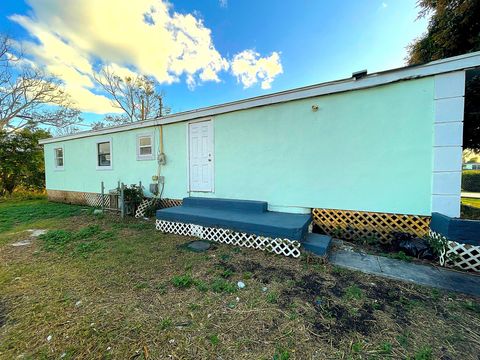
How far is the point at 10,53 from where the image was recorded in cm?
1327

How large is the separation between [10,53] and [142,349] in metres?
21.6

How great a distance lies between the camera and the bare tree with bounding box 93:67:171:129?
53.8 feet

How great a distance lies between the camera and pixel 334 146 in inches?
152

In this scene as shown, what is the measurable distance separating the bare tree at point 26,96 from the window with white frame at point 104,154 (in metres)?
12.1

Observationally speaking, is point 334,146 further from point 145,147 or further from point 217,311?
point 145,147

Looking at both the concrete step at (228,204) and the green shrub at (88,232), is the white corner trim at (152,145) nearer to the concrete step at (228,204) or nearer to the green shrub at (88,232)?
the concrete step at (228,204)

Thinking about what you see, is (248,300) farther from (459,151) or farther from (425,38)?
(425,38)

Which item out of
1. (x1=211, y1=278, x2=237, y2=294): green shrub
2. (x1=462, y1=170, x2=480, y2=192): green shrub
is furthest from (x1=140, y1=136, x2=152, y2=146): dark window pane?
(x1=462, y1=170, x2=480, y2=192): green shrub

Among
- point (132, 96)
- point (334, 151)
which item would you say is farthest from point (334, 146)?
point (132, 96)

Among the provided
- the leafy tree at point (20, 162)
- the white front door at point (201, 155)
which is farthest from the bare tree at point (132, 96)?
the white front door at point (201, 155)

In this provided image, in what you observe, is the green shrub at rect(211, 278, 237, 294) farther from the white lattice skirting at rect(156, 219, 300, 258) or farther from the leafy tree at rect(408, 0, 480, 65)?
the leafy tree at rect(408, 0, 480, 65)

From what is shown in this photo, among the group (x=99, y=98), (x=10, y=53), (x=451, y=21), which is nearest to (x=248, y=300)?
(x=451, y=21)

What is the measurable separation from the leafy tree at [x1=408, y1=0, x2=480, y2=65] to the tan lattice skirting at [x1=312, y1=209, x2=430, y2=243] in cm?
402

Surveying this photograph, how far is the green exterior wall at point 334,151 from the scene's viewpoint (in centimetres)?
329
